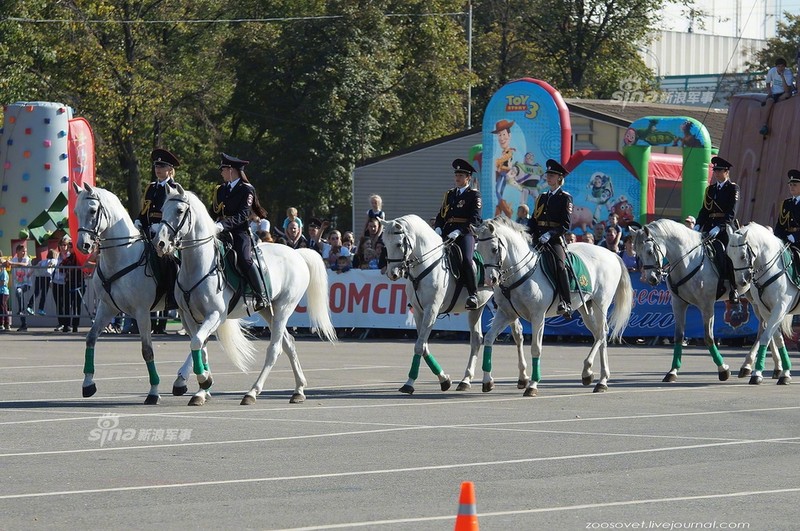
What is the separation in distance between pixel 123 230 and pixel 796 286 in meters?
9.58

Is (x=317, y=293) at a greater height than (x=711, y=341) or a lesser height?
greater

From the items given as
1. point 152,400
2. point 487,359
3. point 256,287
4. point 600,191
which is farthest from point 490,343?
point 600,191

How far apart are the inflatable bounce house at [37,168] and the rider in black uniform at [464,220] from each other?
20.5 meters

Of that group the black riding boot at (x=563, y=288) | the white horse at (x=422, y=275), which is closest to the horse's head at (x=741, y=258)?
the black riding boot at (x=563, y=288)

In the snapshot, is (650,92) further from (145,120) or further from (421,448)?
(421,448)

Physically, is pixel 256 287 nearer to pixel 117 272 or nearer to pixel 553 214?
pixel 117 272

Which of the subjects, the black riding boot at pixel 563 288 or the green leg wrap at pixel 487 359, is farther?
the black riding boot at pixel 563 288

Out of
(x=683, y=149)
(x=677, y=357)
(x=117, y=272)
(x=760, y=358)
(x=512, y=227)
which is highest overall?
(x=683, y=149)

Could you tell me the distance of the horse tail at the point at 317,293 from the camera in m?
17.2

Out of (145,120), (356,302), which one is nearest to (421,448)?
(356,302)

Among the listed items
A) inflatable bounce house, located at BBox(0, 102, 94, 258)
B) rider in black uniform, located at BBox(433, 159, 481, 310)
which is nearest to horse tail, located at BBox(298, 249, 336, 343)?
rider in black uniform, located at BBox(433, 159, 481, 310)

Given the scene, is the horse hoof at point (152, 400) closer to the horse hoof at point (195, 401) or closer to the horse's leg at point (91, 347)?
the horse hoof at point (195, 401)

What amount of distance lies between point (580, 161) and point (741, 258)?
16.8 m

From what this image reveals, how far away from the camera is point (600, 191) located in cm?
3509
